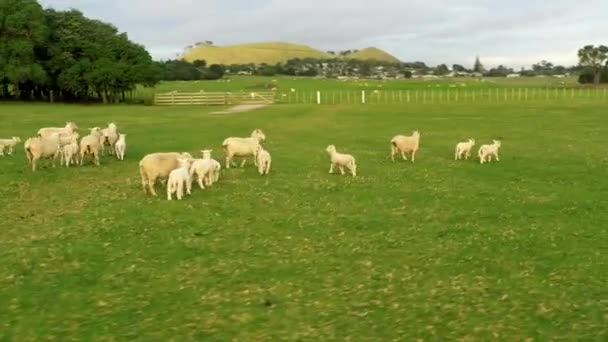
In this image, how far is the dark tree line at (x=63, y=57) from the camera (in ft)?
249

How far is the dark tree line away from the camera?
75938 millimetres

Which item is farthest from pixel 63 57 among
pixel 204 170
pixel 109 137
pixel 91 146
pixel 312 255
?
pixel 312 255

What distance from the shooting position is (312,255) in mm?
13133

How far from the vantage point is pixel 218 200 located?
18.2 meters

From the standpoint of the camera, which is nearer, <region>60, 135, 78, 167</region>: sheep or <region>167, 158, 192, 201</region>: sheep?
<region>167, 158, 192, 201</region>: sheep

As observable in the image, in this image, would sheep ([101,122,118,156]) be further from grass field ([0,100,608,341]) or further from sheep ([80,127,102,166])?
grass field ([0,100,608,341])

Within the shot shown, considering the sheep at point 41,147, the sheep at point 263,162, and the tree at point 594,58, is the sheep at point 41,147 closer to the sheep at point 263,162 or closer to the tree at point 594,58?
the sheep at point 263,162

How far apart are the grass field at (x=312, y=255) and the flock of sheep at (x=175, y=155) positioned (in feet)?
1.98

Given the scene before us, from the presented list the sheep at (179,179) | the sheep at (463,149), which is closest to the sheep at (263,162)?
the sheep at (179,179)

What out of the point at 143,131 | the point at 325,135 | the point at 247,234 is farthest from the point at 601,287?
the point at 143,131

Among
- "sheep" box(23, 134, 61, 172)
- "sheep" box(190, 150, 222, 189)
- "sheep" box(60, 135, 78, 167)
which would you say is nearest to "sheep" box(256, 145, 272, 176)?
"sheep" box(190, 150, 222, 189)

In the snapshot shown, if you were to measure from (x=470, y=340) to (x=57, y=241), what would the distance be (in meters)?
9.26

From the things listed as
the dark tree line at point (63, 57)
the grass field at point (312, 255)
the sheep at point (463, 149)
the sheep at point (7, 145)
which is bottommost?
the grass field at point (312, 255)

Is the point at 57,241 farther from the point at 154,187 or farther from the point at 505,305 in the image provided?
the point at 505,305
